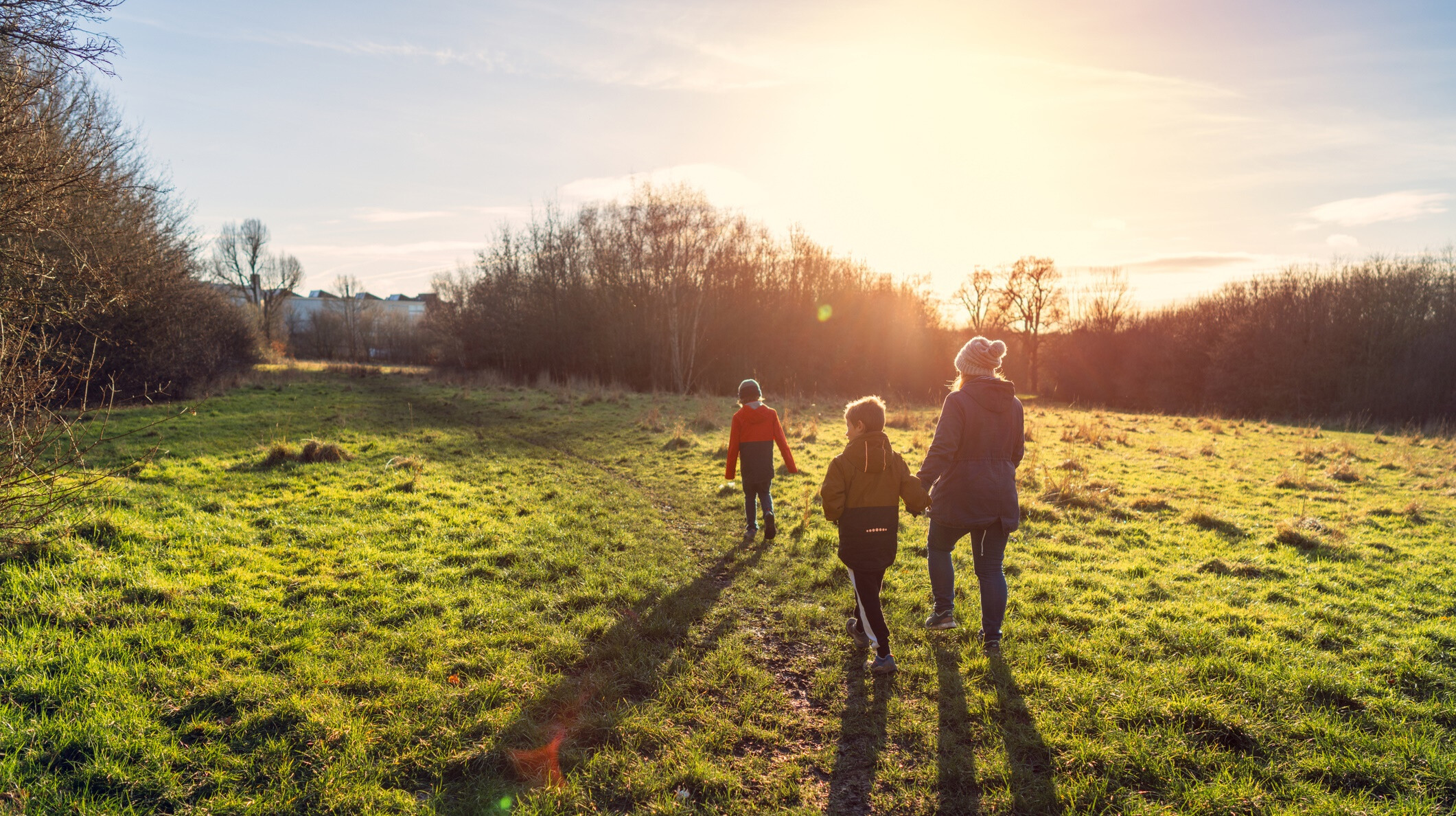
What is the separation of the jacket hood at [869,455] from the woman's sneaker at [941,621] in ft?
4.94

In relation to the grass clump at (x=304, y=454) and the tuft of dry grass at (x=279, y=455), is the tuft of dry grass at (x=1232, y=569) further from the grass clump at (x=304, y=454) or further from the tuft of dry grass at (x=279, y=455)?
the tuft of dry grass at (x=279, y=455)

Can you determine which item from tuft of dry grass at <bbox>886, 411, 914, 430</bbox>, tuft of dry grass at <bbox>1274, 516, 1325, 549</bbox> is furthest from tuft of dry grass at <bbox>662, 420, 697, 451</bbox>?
tuft of dry grass at <bbox>1274, 516, 1325, 549</bbox>

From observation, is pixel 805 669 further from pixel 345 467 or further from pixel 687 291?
pixel 687 291

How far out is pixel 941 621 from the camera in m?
5.09

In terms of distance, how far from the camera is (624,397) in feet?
90.7

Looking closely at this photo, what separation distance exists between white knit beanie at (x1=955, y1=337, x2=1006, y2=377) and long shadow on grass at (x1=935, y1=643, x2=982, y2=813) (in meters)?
2.22

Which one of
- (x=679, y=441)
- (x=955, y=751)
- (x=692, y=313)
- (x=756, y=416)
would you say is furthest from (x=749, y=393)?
(x=692, y=313)

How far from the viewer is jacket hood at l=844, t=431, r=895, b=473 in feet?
14.7

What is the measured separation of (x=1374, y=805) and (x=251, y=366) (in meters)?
39.5

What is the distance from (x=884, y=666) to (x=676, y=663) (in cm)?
156

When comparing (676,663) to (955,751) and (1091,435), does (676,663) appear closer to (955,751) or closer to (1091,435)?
(955,751)

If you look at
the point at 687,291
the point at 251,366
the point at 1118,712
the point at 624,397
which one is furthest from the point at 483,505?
the point at 251,366

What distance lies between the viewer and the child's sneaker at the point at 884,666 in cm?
462

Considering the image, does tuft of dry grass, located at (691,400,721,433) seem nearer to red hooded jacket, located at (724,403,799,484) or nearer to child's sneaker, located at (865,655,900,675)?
red hooded jacket, located at (724,403,799,484)
